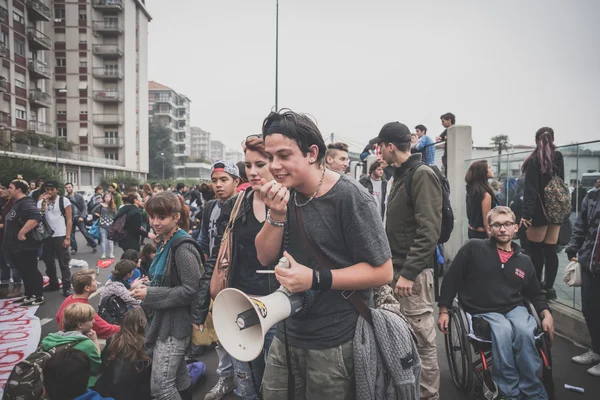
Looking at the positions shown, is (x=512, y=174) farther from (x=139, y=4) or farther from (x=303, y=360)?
(x=139, y=4)

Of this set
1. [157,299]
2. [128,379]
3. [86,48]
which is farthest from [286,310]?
[86,48]

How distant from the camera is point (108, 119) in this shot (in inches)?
2194

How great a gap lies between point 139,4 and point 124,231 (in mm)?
64860

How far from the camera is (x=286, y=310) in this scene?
155 cm

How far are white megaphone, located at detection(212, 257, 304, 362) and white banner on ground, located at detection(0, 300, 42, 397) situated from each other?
346 cm

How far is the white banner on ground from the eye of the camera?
435 centimetres

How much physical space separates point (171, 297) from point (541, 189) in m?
4.43

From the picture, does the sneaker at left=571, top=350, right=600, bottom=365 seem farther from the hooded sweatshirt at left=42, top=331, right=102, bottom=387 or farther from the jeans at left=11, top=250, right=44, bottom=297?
the jeans at left=11, top=250, right=44, bottom=297

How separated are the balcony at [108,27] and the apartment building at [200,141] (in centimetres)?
10010

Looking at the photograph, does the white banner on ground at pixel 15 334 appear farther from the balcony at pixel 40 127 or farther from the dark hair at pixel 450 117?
the balcony at pixel 40 127

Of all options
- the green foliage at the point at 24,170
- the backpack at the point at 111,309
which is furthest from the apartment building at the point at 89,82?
the backpack at the point at 111,309

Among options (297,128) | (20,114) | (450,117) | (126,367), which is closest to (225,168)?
(126,367)

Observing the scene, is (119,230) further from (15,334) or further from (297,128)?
(297,128)

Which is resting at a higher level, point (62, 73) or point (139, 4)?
point (139, 4)
